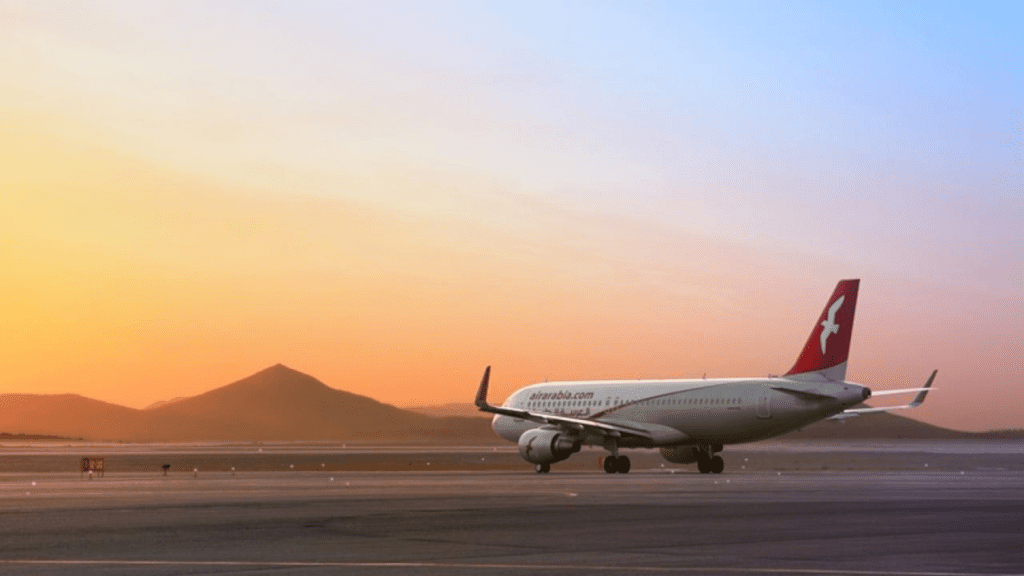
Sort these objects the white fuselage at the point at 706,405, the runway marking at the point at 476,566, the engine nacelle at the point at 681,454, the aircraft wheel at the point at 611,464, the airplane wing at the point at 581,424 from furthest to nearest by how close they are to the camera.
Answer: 1. the engine nacelle at the point at 681,454
2. the airplane wing at the point at 581,424
3. the aircraft wheel at the point at 611,464
4. the white fuselage at the point at 706,405
5. the runway marking at the point at 476,566

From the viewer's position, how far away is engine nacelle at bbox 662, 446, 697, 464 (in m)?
60.9

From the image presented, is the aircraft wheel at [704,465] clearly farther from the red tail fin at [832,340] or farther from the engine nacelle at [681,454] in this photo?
the red tail fin at [832,340]

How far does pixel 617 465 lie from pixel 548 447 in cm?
319

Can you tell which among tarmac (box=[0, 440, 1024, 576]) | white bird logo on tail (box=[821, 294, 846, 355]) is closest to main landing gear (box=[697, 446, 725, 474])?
white bird logo on tail (box=[821, 294, 846, 355])

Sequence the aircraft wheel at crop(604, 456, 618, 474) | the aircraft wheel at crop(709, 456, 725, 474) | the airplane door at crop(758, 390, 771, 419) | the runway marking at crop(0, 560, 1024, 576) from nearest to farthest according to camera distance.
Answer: the runway marking at crop(0, 560, 1024, 576) < the airplane door at crop(758, 390, 771, 419) < the aircraft wheel at crop(709, 456, 725, 474) < the aircraft wheel at crop(604, 456, 618, 474)

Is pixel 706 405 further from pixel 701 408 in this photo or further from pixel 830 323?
pixel 830 323

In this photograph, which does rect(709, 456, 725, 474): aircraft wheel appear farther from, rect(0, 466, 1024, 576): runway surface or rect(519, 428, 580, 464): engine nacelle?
rect(0, 466, 1024, 576): runway surface

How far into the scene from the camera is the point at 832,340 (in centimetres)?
5569

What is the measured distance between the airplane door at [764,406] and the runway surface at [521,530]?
1694 cm

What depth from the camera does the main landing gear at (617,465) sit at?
58.4m

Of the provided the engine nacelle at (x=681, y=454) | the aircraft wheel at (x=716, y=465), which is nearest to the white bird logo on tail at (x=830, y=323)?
the aircraft wheel at (x=716, y=465)

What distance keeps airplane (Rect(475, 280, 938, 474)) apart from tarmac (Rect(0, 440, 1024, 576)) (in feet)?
53.3

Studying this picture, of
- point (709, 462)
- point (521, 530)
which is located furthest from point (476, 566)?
point (709, 462)

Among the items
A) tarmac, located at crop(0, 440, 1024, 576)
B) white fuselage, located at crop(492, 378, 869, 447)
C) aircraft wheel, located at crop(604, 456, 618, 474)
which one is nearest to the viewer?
tarmac, located at crop(0, 440, 1024, 576)
